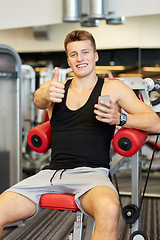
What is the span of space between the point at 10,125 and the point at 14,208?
1.44 m

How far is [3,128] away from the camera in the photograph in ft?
10.4

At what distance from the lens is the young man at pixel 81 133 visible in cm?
180

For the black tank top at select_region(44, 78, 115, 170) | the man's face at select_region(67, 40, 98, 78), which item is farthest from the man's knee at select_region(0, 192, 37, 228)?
the man's face at select_region(67, 40, 98, 78)

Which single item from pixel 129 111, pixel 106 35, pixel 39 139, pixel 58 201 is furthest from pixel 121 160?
pixel 106 35

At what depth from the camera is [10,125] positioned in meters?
3.16

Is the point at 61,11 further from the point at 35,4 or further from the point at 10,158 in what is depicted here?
the point at 10,158

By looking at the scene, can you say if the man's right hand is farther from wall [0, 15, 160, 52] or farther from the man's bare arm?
wall [0, 15, 160, 52]

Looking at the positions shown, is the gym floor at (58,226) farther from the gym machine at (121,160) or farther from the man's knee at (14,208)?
the man's knee at (14,208)

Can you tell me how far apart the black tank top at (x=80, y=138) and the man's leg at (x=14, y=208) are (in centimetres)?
26

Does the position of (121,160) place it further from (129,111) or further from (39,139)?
(39,139)

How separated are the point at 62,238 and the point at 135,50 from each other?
2.34m

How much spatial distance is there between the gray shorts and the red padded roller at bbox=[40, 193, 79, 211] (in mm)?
32

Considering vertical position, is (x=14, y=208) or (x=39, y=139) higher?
(x=39, y=139)

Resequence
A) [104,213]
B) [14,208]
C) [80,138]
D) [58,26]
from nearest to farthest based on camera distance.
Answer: [104,213]
[14,208]
[80,138]
[58,26]
